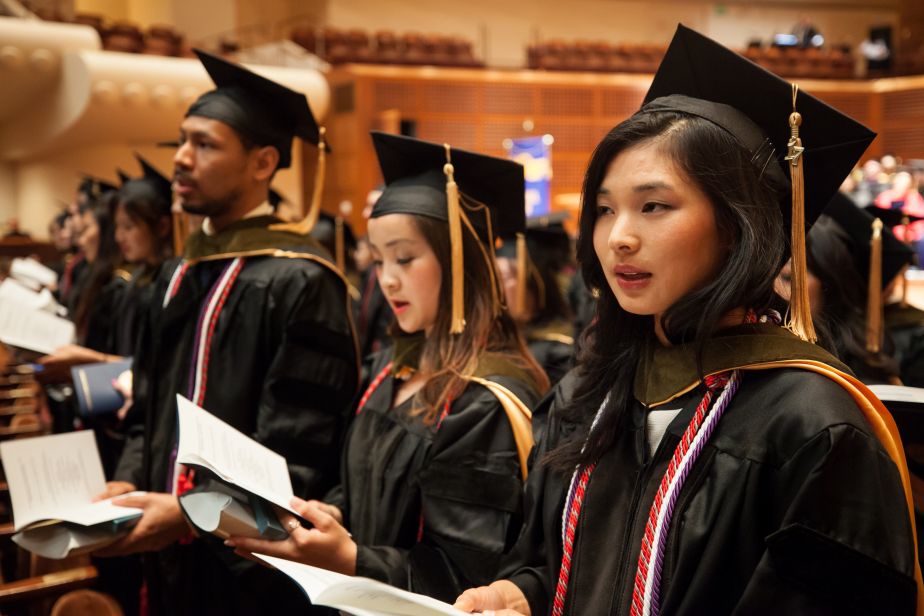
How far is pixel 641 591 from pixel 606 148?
2.35ft

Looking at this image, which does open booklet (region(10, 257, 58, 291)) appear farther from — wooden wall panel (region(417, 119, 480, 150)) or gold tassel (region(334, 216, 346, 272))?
wooden wall panel (region(417, 119, 480, 150))

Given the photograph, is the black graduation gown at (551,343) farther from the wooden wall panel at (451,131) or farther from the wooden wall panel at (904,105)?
the wooden wall panel at (904,105)

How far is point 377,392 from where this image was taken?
2418mm

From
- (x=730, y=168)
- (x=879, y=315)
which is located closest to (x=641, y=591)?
(x=730, y=168)

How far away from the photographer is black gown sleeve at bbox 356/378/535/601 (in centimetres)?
199

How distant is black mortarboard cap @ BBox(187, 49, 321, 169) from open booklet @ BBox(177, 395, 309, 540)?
1.18 m

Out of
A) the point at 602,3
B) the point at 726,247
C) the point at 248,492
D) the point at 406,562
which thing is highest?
the point at 602,3

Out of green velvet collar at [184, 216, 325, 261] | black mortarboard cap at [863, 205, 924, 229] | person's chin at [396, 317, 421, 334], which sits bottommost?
person's chin at [396, 317, 421, 334]

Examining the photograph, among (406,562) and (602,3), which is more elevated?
(602,3)

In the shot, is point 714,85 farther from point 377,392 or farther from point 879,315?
point 879,315

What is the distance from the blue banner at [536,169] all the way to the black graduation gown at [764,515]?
11836 mm

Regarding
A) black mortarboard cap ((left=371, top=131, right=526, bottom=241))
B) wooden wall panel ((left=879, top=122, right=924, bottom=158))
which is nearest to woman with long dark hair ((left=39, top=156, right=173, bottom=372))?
black mortarboard cap ((left=371, top=131, right=526, bottom=241))

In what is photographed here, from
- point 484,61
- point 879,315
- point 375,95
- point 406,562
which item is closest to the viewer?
point 406,562

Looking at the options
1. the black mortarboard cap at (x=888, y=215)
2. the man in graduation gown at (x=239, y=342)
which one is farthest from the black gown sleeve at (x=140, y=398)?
the black mortarboard cap at (x=888, y=215)
